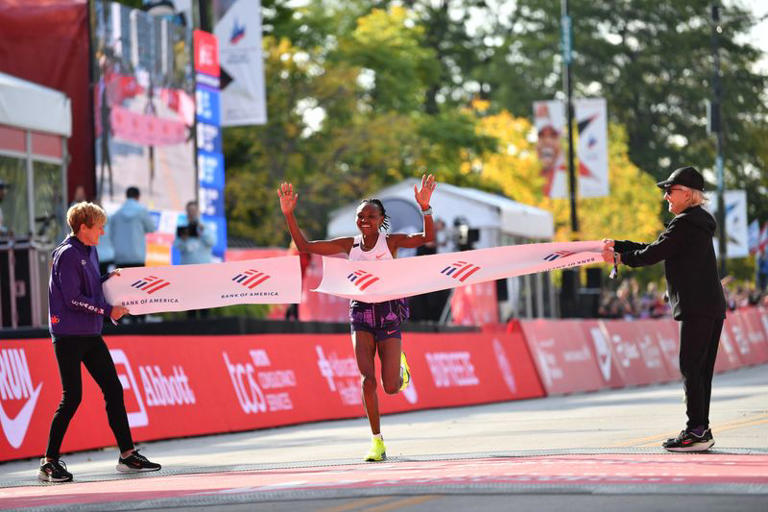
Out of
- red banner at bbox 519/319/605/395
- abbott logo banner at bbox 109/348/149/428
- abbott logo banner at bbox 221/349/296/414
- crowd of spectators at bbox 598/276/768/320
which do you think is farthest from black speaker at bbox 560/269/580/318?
abbott logo banner at bbox 109/348/149/428

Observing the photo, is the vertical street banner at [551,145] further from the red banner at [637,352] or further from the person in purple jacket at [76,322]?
the person in purple jacket at [76,322]

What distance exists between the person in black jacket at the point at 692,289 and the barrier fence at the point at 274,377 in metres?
6.46

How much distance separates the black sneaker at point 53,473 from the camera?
1162 centimetres

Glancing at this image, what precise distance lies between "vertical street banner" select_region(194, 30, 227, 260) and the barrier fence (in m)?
5.57

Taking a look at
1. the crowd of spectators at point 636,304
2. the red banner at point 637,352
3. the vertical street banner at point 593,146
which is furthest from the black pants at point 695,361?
the vertical street banner at point 593,146

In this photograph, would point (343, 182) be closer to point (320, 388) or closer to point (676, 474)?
point (320, 388)

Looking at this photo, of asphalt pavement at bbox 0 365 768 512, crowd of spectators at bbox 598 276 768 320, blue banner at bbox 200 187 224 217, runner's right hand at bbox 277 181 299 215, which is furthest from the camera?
crowd of spectators at bbox 598 276 768 320

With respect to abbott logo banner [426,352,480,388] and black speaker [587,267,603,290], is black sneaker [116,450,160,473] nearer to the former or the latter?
abbott logo banner [426,352,480,388]

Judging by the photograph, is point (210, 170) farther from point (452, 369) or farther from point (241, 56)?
point (452, 369)

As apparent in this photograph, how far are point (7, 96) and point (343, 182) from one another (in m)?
31.6

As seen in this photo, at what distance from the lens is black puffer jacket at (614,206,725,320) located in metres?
11.3

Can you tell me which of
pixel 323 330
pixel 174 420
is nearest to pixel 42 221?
pixel 323 330

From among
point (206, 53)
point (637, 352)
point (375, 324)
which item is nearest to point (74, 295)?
point (375, 324)

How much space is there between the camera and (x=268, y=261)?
12984 millimetres
